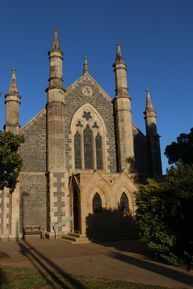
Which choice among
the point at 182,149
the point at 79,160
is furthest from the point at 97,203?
the point at 182,149

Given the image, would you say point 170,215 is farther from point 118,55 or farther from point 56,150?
point 118,55

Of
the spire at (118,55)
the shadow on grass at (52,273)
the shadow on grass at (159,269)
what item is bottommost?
the shadow on grass at (159,269)

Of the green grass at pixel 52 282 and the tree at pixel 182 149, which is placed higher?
the tree at pixel 182 149

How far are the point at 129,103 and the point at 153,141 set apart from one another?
4.15m

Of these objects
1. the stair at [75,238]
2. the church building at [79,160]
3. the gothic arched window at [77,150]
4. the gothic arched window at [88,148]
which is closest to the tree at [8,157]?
the church building at [79,160]

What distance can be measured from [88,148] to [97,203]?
5.66 metres

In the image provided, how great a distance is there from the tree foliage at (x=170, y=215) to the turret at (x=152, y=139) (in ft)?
46.2

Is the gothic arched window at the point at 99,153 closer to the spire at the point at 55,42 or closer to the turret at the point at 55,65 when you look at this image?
the turret at the point at 55,65

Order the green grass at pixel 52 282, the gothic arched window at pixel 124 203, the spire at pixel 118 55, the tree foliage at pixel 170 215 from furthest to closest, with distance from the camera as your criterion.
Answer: the spire at pixel 118 55 < the gothic arched window at pixel 124 203 < the tree foliage at pixel 170 215 < the green grass at pixel 52 282

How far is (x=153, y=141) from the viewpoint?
29125 mm

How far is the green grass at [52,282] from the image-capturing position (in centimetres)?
905

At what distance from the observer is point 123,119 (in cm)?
2831

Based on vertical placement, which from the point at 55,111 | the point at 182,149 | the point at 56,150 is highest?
the point at 55,111

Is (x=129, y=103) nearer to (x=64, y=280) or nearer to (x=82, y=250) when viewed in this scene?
(x=82, y=250)
